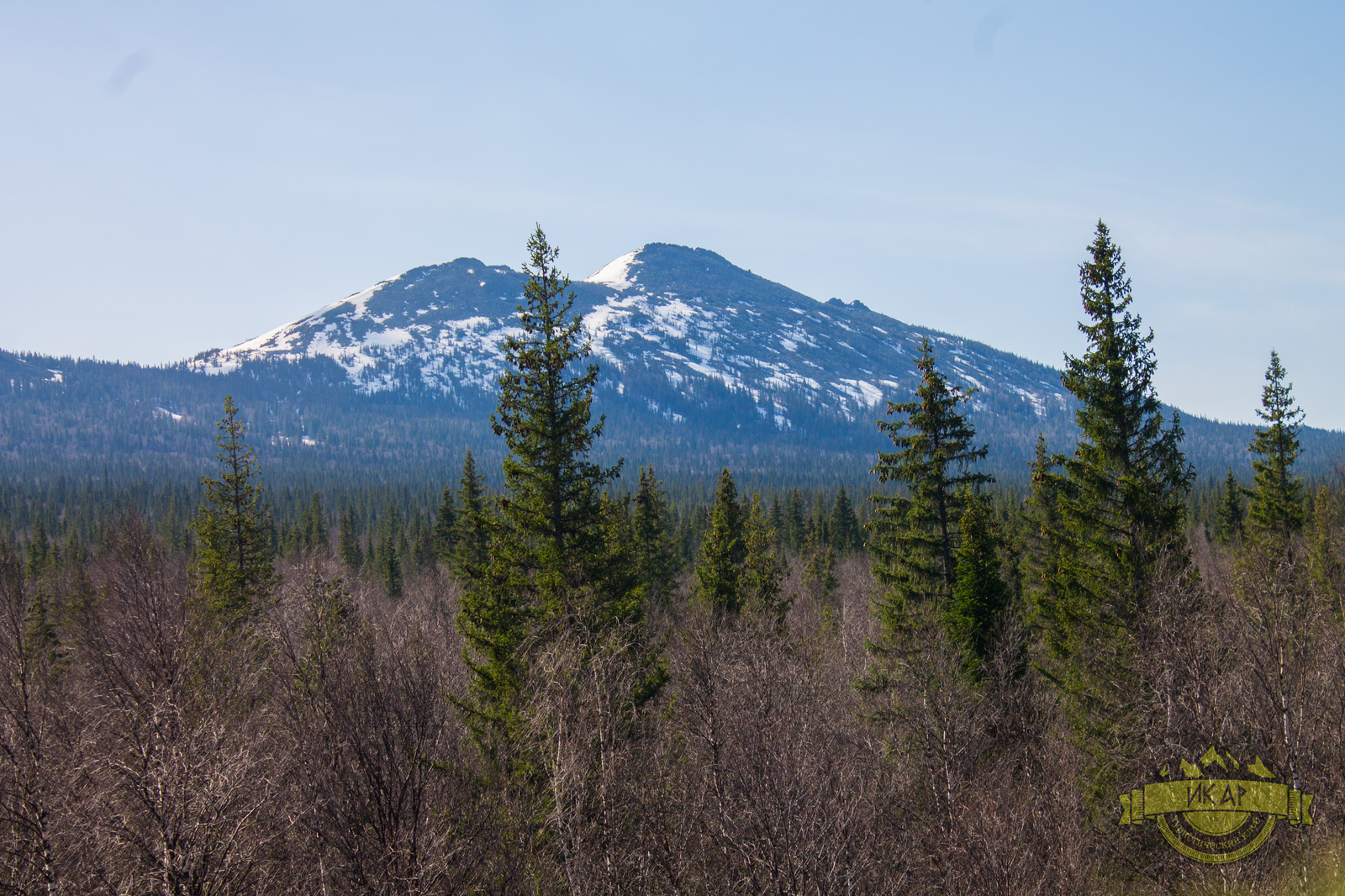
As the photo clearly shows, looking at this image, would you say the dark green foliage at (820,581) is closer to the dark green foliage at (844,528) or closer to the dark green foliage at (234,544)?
the dark green foliage at (844,528)

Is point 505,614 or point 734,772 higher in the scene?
point 505,614

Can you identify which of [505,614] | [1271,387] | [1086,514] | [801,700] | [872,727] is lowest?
[872,727]

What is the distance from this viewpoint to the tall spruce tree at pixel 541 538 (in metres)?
18.6

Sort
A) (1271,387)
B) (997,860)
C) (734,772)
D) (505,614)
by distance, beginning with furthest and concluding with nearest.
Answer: (1271,387), (505,614), (734,772), (997,860)

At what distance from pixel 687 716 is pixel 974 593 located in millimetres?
9651

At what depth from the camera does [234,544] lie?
3209cm

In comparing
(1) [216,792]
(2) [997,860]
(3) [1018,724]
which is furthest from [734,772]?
(3) [1018,724]

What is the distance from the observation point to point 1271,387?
113ft

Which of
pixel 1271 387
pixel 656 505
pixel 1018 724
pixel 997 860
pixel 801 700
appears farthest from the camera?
pixel 656 505

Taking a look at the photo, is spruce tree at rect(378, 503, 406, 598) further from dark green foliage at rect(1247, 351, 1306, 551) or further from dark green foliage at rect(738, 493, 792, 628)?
dark green foliage at rect(1247, 351, 1306, 551)

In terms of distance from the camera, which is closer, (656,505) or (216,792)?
(216,792)

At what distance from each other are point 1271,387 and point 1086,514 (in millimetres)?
21550

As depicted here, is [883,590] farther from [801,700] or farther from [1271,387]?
[1271,387]

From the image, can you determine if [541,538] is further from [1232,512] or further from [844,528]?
[844,528]
